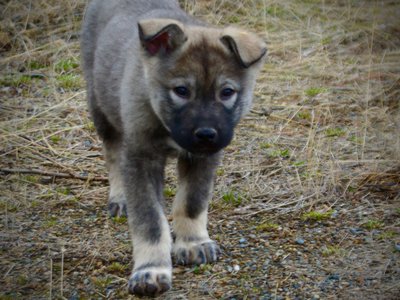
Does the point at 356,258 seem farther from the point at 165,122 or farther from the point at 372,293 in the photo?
the point at 165,122

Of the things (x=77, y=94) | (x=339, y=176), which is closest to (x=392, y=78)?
(x=339, y=176)

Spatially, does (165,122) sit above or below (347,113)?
above

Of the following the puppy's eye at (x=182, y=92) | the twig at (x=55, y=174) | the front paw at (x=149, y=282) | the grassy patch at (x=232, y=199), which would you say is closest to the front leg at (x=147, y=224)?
the front paw at (x=149, y=282)

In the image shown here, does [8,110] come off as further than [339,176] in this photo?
Yes

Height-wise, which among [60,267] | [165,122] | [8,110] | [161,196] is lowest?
[8,110]

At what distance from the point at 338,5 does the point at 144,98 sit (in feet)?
18.3

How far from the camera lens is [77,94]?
736 cm

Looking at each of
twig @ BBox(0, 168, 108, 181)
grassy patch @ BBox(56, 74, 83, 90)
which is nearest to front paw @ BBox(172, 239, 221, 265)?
twig @ BBox(0, 168, 108, 181)

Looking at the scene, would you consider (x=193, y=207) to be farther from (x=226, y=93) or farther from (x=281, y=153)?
(x=281, y=153)

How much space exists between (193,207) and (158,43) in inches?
42.1

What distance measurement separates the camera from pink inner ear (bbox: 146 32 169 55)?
4275 mm

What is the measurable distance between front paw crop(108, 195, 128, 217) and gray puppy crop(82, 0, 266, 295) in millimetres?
645

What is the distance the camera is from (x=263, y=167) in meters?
5.89

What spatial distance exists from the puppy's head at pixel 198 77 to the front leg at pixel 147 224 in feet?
1.00
